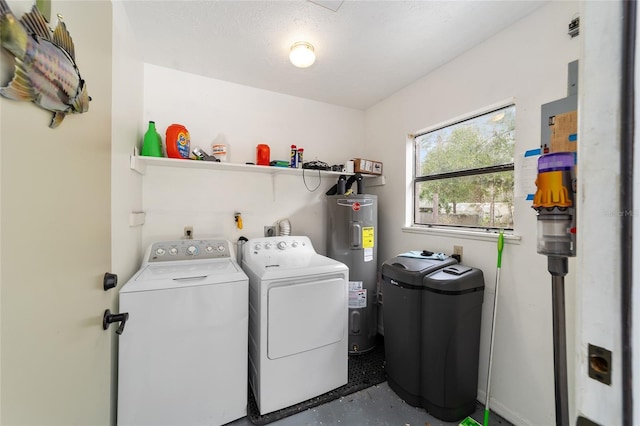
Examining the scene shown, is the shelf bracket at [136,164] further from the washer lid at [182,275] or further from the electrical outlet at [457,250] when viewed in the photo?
the electrical outlet at [457,250]

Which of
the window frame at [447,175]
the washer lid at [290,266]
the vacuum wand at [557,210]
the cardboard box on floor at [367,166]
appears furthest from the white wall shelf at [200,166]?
the vacuum wand at [557,210]

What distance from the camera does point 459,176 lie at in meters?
2.04

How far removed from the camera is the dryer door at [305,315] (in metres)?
1.63

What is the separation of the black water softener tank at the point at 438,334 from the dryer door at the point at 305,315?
42 centimetres

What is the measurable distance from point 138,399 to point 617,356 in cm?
195

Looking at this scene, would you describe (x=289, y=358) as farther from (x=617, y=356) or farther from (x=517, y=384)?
(x=617, y=356)

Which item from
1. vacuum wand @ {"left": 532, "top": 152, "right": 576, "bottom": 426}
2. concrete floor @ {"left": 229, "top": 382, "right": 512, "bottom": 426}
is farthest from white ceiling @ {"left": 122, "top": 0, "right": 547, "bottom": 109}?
concrete floor @ {"left": 229, "top": 382, "right": 512, "bottom": 426}

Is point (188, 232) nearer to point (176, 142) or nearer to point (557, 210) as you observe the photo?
point (176, 142)

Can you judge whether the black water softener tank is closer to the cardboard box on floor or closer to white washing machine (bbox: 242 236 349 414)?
white washing machine (bbox: 242 236 349 414)

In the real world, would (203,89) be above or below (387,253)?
above

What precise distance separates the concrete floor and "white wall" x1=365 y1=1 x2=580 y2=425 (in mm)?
318

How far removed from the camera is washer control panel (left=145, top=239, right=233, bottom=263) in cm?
189

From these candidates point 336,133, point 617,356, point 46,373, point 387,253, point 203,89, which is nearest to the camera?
point 617,356

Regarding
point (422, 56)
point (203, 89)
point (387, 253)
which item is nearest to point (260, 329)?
point (387, 253)
